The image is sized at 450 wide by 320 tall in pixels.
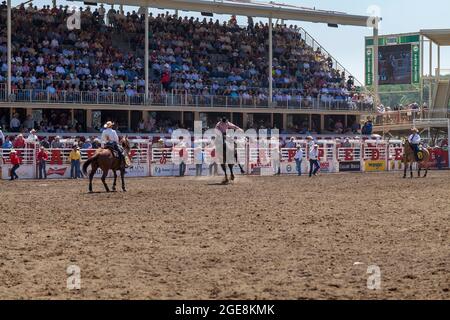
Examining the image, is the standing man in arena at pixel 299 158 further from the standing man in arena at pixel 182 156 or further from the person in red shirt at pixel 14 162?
the person in red shirt at pixel 14 162

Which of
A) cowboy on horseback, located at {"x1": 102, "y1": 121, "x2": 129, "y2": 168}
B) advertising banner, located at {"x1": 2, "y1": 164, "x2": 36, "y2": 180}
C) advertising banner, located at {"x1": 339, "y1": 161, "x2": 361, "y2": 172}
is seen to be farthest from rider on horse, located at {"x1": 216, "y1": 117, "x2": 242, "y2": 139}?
advertising banner, located at {"x1": 339, "y1": 161, "x2": 361, "y2": 172}

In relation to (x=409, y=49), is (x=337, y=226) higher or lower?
lower

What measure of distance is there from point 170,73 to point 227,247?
31847mm

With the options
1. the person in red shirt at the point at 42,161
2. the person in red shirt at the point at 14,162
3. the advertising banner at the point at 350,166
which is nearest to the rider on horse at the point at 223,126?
the person in red shirt at the point at 42,161

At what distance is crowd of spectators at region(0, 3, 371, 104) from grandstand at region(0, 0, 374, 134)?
0.06m

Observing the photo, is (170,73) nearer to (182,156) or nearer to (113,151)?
(182,156)

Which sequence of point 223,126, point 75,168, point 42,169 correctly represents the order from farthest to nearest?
point 75,168 < point 42,169 < point 223,126

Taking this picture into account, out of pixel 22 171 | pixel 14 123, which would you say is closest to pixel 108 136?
pixel 22 171

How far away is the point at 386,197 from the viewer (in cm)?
1853

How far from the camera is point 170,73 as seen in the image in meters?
41.8

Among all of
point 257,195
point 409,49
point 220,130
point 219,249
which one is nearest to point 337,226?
point 219,249
